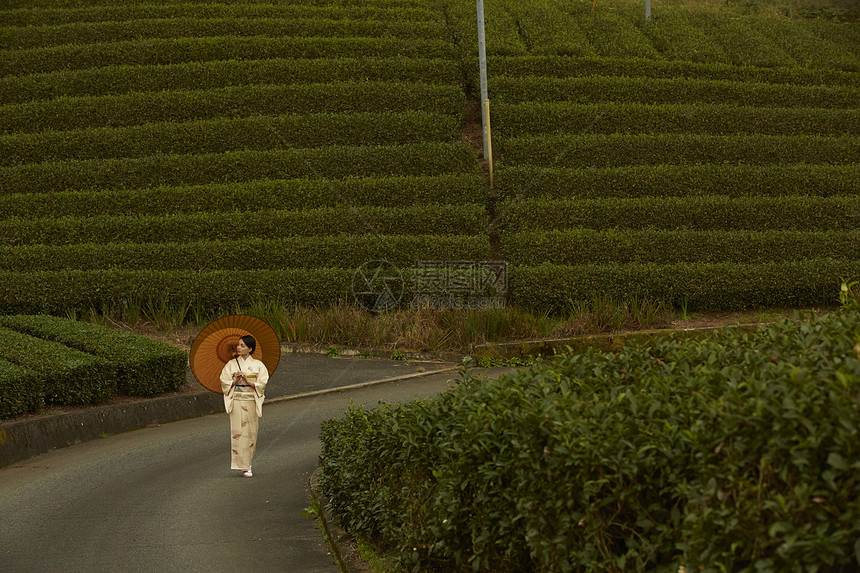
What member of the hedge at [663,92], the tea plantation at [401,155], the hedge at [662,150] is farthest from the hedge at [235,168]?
the hedge at [663,92]

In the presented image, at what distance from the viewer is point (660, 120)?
85.5 feet

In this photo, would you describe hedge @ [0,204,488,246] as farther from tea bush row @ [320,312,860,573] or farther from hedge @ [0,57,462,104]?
tea bush row @ [320,312,860,573]

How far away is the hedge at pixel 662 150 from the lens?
24328mm

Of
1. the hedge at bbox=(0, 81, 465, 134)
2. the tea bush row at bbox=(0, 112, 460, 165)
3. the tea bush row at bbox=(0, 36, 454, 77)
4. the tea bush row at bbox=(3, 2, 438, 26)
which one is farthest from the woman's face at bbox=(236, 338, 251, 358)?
the tea bush row at bbox=(3, 2, 438, 26)

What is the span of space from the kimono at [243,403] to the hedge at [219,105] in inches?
652

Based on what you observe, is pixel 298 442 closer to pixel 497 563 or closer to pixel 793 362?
pixel 497 563

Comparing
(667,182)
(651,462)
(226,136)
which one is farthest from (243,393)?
(226,136)

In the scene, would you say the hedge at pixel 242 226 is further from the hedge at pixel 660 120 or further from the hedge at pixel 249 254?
the hedge at pixel 660 120

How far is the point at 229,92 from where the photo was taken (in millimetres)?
26953

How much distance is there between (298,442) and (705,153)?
52.2 ft

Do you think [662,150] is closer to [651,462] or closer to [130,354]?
[130,354]

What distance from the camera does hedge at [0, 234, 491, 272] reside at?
2044cm

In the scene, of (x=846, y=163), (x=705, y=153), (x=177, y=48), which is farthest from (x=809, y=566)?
(x=177, y=48)

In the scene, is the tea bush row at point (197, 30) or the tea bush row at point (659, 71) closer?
the tea bush row at point (659, 71)
